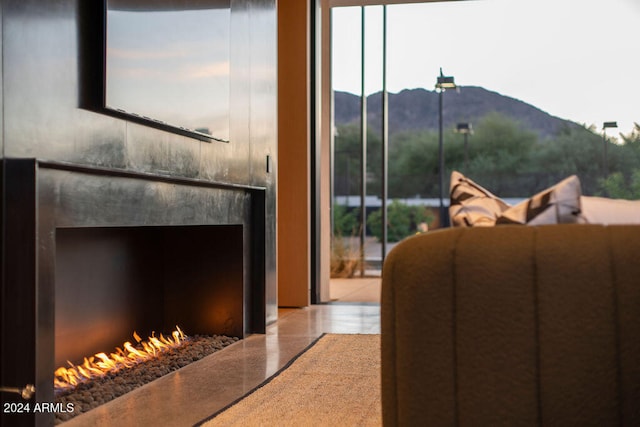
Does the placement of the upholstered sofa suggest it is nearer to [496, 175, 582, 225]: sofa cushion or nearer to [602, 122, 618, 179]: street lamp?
[496, 175, 582, 225]: sofa cushion

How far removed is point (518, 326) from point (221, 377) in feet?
6.33

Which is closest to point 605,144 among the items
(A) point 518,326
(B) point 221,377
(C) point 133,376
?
(B) point 221,377

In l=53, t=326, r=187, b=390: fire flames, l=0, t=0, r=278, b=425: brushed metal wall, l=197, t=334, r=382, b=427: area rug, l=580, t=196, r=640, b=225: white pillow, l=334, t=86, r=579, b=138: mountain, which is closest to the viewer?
l=580, t=196, r=640, b=225: white pillow

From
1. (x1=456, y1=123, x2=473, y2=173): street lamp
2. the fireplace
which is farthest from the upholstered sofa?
(x1=456, y1=123, x2=473, y2=173): street lamp

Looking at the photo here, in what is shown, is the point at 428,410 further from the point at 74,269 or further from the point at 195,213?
the point at 195,213

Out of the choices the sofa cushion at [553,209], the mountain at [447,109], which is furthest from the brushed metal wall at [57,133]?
the mountain at [447,109]

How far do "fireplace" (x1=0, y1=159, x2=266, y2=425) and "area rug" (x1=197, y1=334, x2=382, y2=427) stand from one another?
2.11ft

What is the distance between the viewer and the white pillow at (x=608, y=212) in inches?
69.8

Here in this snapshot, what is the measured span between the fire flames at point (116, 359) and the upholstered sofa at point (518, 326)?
60.2 inches

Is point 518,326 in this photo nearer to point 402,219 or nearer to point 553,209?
point 553,209

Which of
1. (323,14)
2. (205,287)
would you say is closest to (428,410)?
(205,287)

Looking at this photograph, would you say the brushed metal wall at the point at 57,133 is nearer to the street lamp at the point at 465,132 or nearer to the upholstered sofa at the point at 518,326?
the upholstered sofa at the point at 518,326

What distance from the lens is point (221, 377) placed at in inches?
131

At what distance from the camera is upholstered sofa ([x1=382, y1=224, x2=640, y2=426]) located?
161cm
